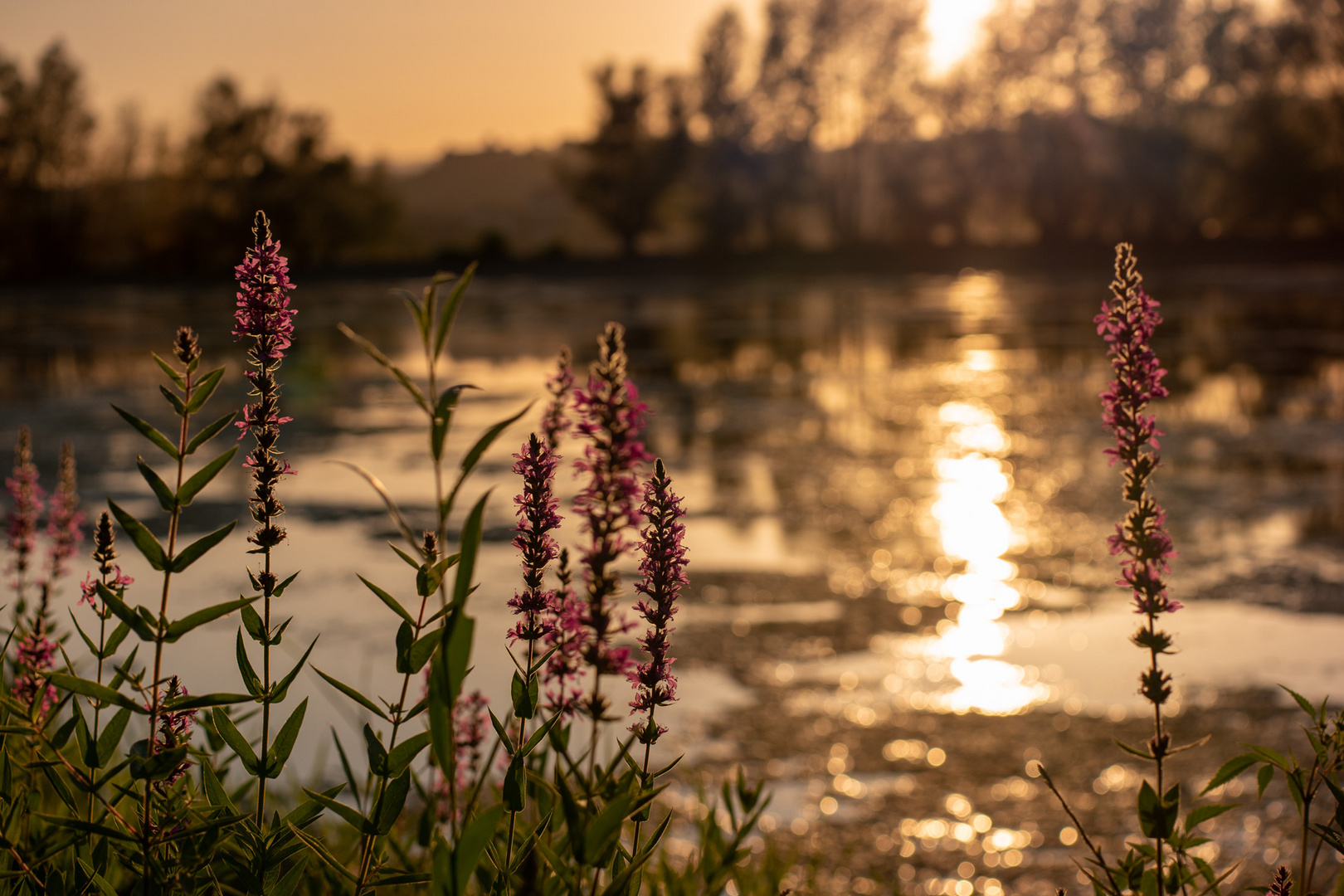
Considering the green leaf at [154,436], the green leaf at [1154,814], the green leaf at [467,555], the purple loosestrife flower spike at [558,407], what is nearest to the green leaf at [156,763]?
the green leaf at [154,436]

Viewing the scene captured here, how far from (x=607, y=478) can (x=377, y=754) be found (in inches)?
29.8

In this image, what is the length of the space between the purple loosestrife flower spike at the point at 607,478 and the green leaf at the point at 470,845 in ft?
1.02

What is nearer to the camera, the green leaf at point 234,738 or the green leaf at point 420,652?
the green leaf at point 420,652

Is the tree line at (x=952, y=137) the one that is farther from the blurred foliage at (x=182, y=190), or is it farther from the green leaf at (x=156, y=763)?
the green leaf at (x=156, y=763)

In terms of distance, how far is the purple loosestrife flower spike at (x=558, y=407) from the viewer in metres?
2.43

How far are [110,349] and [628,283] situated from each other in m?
26.8

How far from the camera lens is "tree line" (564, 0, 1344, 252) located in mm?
61469

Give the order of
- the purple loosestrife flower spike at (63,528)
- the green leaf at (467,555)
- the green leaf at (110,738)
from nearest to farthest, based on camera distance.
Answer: the green leaf at (467,555) → the green leaf at (110,738) → the purple loosestrife flower spike at (63,528)

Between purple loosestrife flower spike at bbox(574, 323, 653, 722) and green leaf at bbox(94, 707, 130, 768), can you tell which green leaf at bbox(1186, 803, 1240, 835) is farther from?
green leaf at bbox(94, 707, 130, 768)

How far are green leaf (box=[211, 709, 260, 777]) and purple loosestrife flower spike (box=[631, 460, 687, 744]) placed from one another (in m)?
0.69

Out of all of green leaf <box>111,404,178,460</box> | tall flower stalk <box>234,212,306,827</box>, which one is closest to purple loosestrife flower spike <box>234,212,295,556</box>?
tall flower stalk <box>234,212,306,827</box>

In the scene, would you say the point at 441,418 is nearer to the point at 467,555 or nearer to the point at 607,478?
the point at 467,555

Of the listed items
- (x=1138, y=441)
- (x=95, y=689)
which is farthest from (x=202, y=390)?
(x=1138, y=441)

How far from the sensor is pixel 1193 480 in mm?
11570
